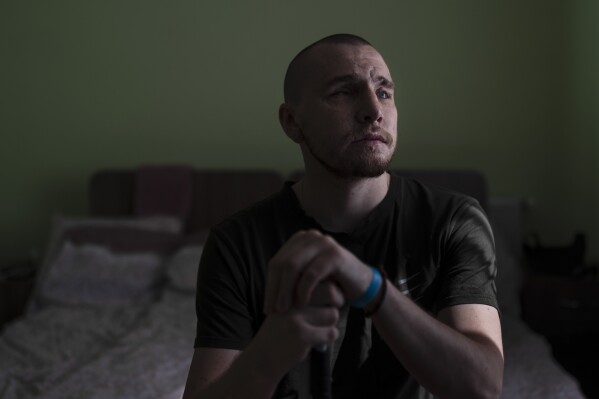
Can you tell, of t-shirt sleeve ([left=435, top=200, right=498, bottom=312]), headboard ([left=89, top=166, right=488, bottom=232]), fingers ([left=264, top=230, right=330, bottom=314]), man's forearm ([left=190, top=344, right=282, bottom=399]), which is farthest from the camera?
A: headboard ([left=89, top=166, right=488, bottom=232])

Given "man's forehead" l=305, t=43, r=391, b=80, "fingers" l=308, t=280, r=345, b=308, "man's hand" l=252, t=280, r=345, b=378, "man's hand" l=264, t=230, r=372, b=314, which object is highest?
"man's forehead" l=305, t=43, r=391, b=80

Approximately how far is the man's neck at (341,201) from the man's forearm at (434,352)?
34 centimetres

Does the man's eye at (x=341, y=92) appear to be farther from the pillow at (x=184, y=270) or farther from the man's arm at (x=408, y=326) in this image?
the pillow at (x=184, y=270)

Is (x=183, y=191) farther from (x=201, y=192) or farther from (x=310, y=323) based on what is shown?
(x=310, y=323)

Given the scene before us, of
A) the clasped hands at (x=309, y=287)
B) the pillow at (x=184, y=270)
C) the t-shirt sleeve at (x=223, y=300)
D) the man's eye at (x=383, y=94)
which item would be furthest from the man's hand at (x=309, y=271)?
the pillow at (x=184, y=270)

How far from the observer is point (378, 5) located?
344 centimetres

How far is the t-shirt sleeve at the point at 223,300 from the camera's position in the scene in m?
1.24

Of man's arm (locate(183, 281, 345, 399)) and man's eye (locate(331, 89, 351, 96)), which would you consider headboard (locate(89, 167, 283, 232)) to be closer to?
man's eye (locate(331, 89, 351, 96))

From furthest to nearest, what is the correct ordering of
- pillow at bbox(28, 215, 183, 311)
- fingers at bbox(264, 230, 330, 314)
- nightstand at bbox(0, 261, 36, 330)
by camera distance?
nightstand at bbox(0, 261, 36, 330) < pillow at bbox(28, 215, 183, 311) < fingers at bbox(264, 230, 330, 314)

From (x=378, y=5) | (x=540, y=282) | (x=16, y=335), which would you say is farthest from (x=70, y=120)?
(x=540, y=282)

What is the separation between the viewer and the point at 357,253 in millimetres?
1297

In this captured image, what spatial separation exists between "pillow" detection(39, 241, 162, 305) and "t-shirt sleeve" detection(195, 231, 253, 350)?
1.74m

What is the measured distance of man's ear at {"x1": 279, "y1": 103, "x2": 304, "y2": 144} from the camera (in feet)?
4.68

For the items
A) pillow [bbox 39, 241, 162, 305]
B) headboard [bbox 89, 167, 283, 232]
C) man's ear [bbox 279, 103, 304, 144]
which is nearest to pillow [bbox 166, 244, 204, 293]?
pillow [bbox 39, 241, 162, 305]
